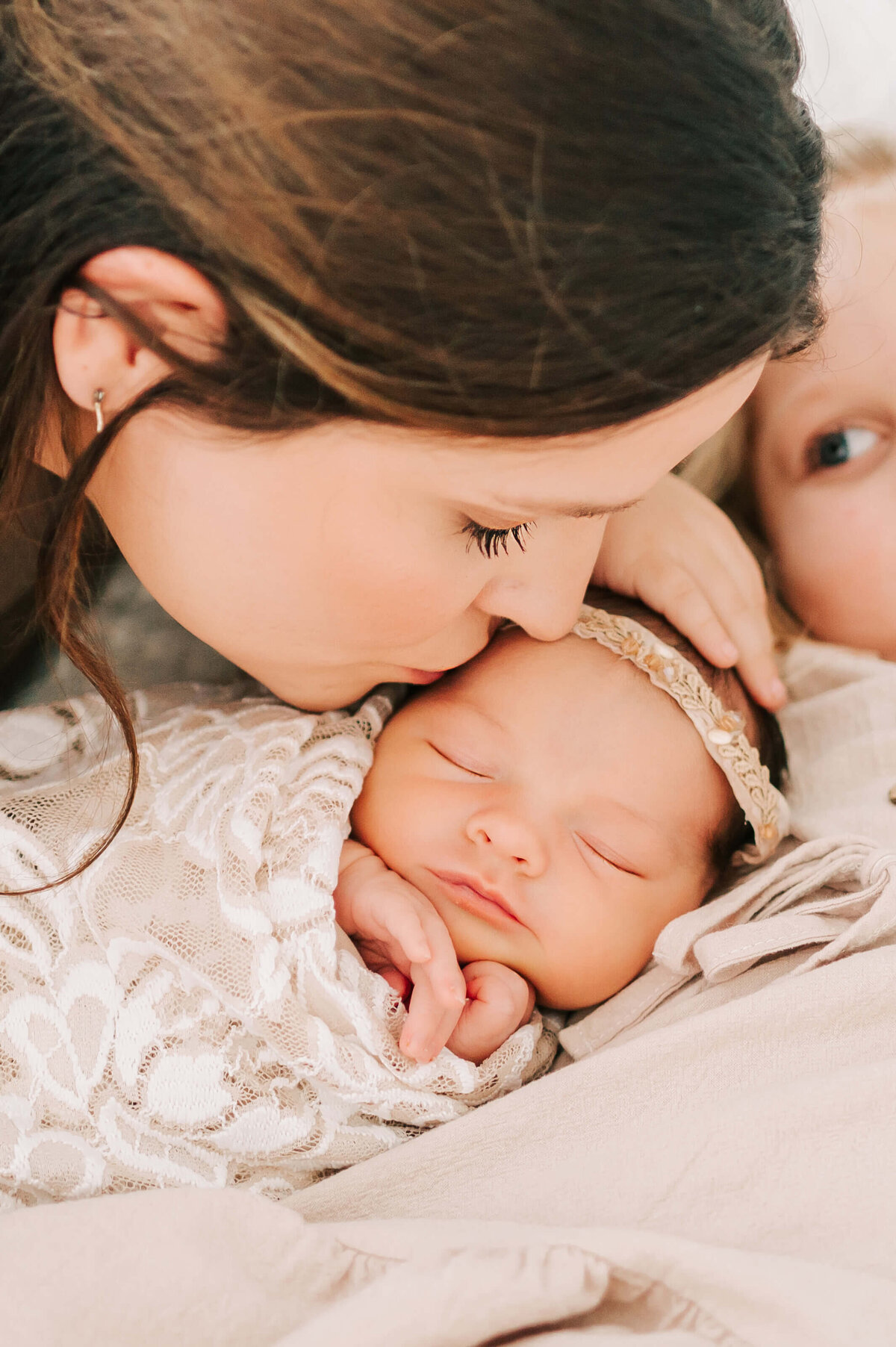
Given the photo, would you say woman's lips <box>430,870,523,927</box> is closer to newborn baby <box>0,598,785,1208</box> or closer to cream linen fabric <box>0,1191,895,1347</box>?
newborn baby <box>0,598,785,1208</box>

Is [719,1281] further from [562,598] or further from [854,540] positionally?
[854,540]

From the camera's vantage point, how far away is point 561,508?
0.83 meters

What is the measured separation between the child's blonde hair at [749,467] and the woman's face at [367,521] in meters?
0.63

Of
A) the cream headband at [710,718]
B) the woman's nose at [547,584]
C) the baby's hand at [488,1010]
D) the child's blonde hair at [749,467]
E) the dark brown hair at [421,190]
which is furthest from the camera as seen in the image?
the child's blonde hair at [749,467]

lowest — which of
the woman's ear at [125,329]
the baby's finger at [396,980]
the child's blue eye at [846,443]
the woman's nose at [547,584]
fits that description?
the baby's finger at [396,980]

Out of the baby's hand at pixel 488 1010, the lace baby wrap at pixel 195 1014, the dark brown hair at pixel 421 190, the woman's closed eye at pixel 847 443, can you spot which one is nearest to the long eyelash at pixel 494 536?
the dark brown hair at pixel 421 190

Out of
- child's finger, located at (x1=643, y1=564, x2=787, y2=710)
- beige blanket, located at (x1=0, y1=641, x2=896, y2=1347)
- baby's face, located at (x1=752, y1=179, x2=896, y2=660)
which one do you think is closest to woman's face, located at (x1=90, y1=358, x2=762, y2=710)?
child's finger, located at (x1=643, y1=564, x2=787, y2=710)

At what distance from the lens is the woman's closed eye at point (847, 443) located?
1479 millimetres

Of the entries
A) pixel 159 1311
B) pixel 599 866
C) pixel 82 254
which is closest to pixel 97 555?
pixel 82 254

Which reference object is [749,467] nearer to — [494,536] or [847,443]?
[847,443]

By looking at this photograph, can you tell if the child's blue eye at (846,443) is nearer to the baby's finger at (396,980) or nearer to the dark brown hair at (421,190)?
the dark brown hair at (421,190)

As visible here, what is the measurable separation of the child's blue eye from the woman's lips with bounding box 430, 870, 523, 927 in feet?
2.65

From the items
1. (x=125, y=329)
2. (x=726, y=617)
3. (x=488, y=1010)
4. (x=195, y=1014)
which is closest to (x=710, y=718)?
(x=726, y=617)

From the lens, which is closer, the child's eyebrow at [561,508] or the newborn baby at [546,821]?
the child's eyebrow at [561,508]
